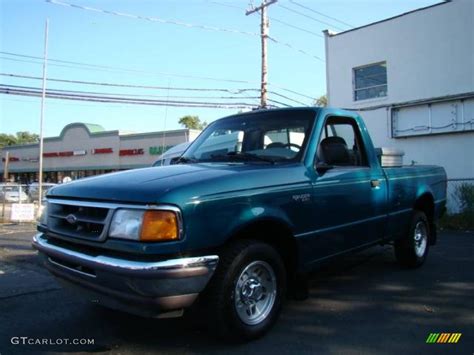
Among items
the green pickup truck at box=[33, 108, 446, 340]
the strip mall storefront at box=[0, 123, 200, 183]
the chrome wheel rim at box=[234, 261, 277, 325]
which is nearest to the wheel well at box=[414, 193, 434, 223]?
the green pickup truck at box=[33, 108, 446, 340]

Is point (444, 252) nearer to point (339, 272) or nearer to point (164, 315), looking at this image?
point (339, 272)

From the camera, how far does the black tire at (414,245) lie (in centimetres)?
614

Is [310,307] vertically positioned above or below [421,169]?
below

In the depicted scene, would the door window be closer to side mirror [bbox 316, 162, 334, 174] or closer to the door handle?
side mirror [bbox 316, 162, 334, 174]

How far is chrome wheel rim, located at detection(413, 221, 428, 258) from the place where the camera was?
6.39 metres

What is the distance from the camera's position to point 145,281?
3.11 metres

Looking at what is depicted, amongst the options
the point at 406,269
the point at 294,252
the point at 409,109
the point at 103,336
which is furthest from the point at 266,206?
the point at 409,109

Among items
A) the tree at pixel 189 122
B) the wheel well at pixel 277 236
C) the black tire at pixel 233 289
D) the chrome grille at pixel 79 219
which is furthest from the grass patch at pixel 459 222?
the tree at pixel 189 122

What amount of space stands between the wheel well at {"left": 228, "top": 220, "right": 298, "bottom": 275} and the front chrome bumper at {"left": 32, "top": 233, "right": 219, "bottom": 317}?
1.64 feet

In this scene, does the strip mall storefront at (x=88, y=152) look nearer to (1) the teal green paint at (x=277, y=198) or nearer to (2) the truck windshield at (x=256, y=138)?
(2) the truck windshield at (x=256, y=138)

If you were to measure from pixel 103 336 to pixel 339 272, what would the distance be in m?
3.46

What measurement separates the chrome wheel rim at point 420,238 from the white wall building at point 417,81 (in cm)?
973

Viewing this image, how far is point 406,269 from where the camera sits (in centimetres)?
643

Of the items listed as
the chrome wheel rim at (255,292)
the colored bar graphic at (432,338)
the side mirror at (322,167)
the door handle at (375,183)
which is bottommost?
the colored bar graphic at (432,338)
